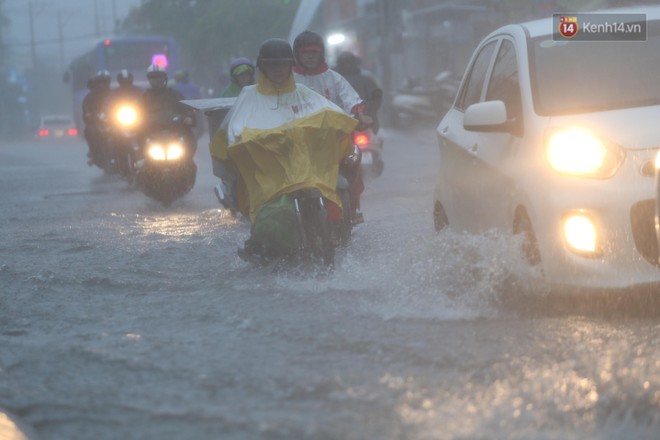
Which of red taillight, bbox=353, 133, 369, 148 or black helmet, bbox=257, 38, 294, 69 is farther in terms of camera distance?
red taillight, bbox=353, 133, 369, 148

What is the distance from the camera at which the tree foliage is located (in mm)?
66188

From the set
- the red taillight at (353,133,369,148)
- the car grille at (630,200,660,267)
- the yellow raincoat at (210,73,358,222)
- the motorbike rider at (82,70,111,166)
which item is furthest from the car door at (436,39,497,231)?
the motorbike rider at (82,70,111,166)

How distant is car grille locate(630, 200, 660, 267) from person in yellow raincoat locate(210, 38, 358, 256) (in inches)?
103

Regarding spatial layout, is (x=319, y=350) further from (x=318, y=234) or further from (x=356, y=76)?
(x=356, y=76)

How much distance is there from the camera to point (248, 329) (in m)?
6.20

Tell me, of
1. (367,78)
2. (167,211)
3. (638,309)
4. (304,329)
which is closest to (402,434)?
(304,329)

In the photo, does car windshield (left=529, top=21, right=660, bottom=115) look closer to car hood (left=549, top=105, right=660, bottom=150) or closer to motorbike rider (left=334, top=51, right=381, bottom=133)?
car hood (left=549, top=105, right=660, bottom=150)

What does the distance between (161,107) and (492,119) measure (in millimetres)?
8948

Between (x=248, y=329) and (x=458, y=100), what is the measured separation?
291cm

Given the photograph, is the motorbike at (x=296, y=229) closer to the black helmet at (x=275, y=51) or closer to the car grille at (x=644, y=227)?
the black helmet at (x=275, y=51)

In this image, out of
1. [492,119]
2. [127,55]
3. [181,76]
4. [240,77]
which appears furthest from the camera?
[127,55]

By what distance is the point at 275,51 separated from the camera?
8.65 metres

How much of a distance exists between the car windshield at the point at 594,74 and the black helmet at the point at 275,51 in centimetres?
193

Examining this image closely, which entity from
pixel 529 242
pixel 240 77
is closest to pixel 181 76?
pixel 240 77
